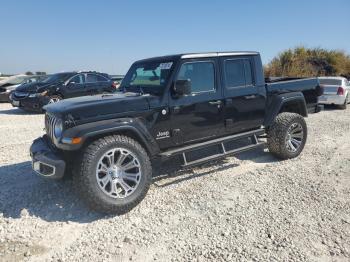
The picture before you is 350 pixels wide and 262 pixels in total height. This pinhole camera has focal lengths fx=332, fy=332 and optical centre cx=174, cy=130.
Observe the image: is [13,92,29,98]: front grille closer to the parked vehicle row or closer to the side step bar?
the parked vehicle row

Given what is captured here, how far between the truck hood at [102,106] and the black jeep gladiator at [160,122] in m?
0.01

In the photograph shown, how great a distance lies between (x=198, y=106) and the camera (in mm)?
4762

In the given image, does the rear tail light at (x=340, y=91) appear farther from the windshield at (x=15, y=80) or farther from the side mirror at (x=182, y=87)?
the windshield at (x=15, y=80)

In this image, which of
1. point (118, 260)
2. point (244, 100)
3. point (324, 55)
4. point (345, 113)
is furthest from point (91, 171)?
point (324, 55)

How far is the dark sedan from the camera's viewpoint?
460 inches

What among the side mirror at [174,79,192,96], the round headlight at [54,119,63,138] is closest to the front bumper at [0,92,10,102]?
the round headlight at [54,119,63,138]

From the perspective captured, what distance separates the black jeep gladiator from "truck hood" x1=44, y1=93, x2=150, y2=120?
12 mm

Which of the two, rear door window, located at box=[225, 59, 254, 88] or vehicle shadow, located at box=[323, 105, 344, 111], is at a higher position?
rear door window, located at box=[225, 59, 254, 88]

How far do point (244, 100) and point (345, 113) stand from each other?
8.61 m

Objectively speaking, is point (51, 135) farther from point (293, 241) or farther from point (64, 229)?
point (293, 241)

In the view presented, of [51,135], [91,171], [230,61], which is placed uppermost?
[230,61]

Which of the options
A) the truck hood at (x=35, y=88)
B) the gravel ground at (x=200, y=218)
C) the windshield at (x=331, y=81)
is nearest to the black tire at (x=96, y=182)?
the gravel ground at (x=200, y=218)

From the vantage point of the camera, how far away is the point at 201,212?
398 cm

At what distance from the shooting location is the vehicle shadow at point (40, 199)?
Answer: 3955 millimetres
